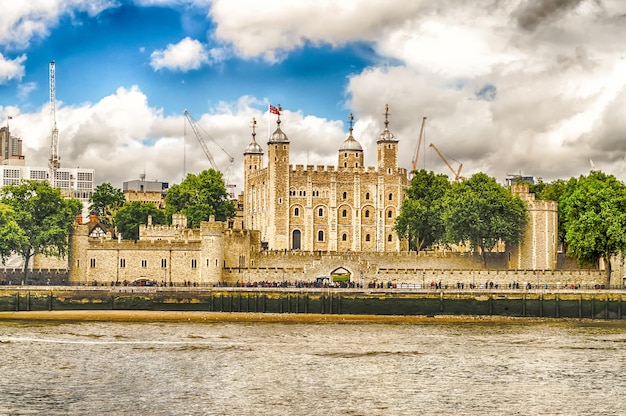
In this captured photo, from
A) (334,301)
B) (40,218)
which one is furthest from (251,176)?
(334,301)

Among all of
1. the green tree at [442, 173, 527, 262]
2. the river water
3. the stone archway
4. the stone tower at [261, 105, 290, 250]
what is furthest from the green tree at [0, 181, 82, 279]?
the green tree at [442, 173, 527, 262]

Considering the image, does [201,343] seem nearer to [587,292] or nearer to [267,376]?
[267,376]

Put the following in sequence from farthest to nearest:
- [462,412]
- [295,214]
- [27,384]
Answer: [295,214], [27,384], [462,412]

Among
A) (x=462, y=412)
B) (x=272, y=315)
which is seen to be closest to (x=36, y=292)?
(x=272, y=315)

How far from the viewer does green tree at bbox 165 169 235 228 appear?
112438 mm

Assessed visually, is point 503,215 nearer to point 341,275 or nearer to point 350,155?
point 341,275

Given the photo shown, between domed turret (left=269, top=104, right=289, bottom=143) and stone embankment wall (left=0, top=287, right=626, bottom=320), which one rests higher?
domed turret (left=269, top=104, right=289, bottom=143)

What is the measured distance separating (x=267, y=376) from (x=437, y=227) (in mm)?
53372

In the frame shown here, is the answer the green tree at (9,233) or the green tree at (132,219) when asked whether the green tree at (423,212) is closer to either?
the green tree at (132,219)

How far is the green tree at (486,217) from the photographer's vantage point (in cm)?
8719

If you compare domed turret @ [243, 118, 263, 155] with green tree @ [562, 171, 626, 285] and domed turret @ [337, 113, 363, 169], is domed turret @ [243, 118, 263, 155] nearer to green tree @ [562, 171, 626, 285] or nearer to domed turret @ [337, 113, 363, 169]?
domed turret @ [337, 113, 363, 169]

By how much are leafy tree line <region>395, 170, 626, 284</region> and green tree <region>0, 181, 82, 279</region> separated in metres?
32.7

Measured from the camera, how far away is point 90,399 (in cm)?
4184

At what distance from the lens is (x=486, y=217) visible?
289 ft
